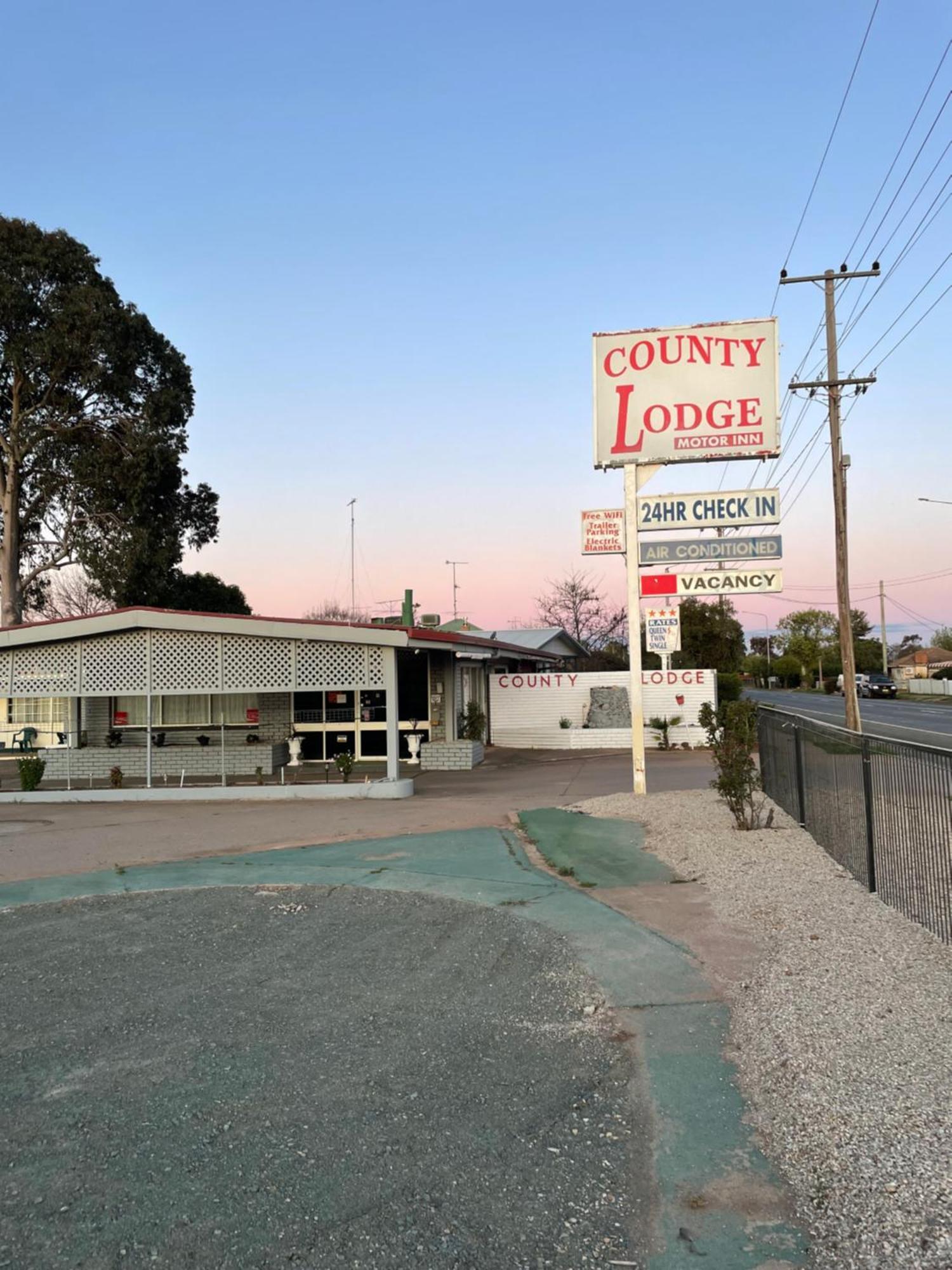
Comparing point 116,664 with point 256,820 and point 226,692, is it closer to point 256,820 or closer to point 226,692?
point 226,692

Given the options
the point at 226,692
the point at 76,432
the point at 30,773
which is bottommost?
the point at 30,773

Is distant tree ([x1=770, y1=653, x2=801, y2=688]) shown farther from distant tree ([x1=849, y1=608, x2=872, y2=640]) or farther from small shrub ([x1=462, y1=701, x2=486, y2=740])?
small shrub ([x1=462, y1=701, x2=486, y2=740])

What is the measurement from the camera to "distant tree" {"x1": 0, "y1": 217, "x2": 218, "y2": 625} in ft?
91.2

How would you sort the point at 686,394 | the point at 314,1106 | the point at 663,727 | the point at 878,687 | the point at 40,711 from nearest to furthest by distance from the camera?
1. the point at 314,1106
2. the point at 686,394
3. the point at 40,711
4. the point at 663,727
5. the point at 878,687

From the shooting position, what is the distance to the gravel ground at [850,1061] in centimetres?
293

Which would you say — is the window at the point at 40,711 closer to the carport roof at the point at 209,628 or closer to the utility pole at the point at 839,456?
the carport roof at the point at 209,628

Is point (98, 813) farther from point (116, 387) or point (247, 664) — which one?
point (116, 387)

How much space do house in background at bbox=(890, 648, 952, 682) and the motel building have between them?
239ft

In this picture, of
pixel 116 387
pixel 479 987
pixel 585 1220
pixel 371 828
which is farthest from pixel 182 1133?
pixel 116 387

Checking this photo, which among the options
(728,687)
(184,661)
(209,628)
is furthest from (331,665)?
(728,687)

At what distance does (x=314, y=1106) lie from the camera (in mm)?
3893

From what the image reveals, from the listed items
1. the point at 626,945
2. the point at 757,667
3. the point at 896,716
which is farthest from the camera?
the point at 757,667

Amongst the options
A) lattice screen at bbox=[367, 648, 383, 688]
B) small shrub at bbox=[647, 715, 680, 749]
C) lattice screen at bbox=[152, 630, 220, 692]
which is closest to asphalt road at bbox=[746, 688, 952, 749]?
small shrub at bbox=[647, 715, 680, 749]

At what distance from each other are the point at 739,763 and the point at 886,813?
3.60 metres
